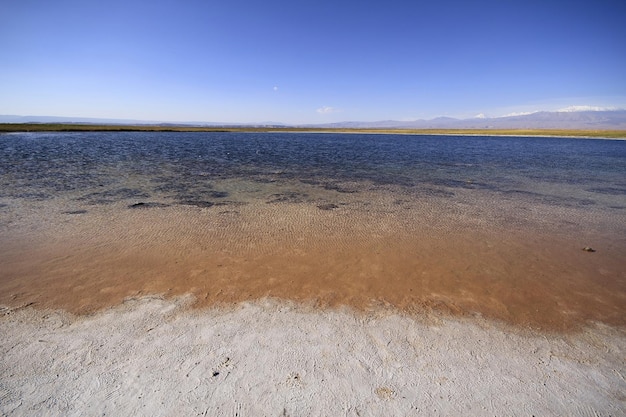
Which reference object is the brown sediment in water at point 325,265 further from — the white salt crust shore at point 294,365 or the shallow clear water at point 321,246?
the white salt crust shore at point 294,365

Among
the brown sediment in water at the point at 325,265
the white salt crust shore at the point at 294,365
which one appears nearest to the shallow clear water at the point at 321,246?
the brown sediment in water at the point at 325,265

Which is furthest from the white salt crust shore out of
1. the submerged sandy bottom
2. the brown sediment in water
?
the brown sediment in water

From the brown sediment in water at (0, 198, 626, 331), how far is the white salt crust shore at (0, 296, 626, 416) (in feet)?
1.86

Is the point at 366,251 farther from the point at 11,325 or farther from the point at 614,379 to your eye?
the point at 11,325

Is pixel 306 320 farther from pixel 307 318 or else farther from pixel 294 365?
pixel 294 365

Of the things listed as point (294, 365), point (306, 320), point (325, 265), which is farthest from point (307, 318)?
point (325, 265)

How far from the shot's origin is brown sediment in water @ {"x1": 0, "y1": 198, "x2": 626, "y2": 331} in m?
6.45

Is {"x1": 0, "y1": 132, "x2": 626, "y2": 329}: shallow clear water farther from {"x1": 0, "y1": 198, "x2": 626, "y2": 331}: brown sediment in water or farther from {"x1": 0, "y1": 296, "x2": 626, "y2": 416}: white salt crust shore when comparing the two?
{"x1": 0, "y1": 296, "x2": 626, "y2": 416}: white salt crust shore

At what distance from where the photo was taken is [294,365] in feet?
15.1

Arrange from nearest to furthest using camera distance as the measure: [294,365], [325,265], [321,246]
A: [294,365] → [325,265] → [321,246]

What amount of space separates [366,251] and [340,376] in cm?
507

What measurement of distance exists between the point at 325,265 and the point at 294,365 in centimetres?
371

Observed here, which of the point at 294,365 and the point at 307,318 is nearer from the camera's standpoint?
the point at 294,365

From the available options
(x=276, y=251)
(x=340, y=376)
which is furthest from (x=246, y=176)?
(x=340, y=376)
